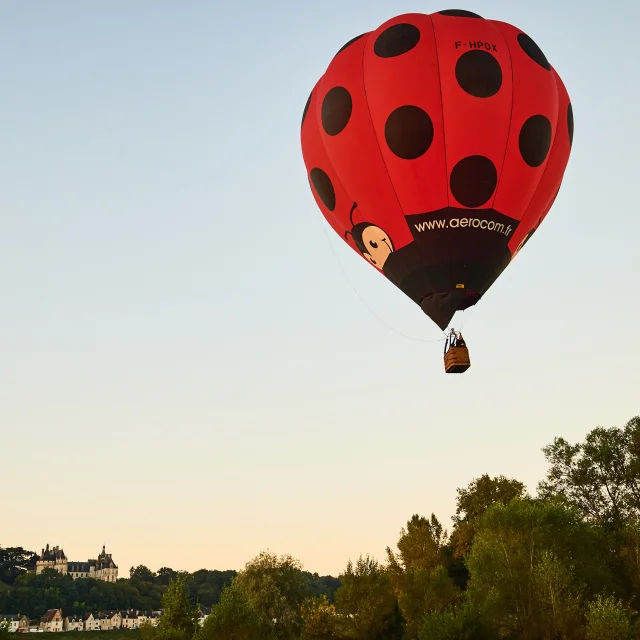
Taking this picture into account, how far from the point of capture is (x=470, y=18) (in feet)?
66.0

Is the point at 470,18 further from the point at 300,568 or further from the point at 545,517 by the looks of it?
the point at 300,568

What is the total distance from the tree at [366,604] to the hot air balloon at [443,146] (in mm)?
35684

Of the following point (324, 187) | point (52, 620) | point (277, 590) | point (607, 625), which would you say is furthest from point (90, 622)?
point (324, 187)

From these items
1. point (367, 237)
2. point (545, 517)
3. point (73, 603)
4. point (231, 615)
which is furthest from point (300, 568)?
point (73, 603)

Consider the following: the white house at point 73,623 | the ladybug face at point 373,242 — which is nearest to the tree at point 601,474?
the ladybug face at point 373,242

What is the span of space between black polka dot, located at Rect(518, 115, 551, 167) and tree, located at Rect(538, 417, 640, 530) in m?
37.1

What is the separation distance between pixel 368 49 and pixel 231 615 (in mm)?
24474

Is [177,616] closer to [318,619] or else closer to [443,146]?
[318,619]

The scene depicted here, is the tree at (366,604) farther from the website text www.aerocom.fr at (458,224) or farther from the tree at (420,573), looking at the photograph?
the website text www.aerocom.fr at (458,224)

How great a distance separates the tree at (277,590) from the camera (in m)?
54.1

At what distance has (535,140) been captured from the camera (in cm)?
1941

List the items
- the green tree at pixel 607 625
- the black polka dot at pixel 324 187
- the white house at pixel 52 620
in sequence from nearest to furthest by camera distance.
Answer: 1. the black polka dot at pixel 324 187
2. the green tree at pixel 607 625
3. the white house at pixel 52 620

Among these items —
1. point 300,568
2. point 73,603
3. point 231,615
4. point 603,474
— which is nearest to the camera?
point 231,615

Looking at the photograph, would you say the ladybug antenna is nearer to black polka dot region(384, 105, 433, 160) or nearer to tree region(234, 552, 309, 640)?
black polka dot region(384, 105, 433, 160)
